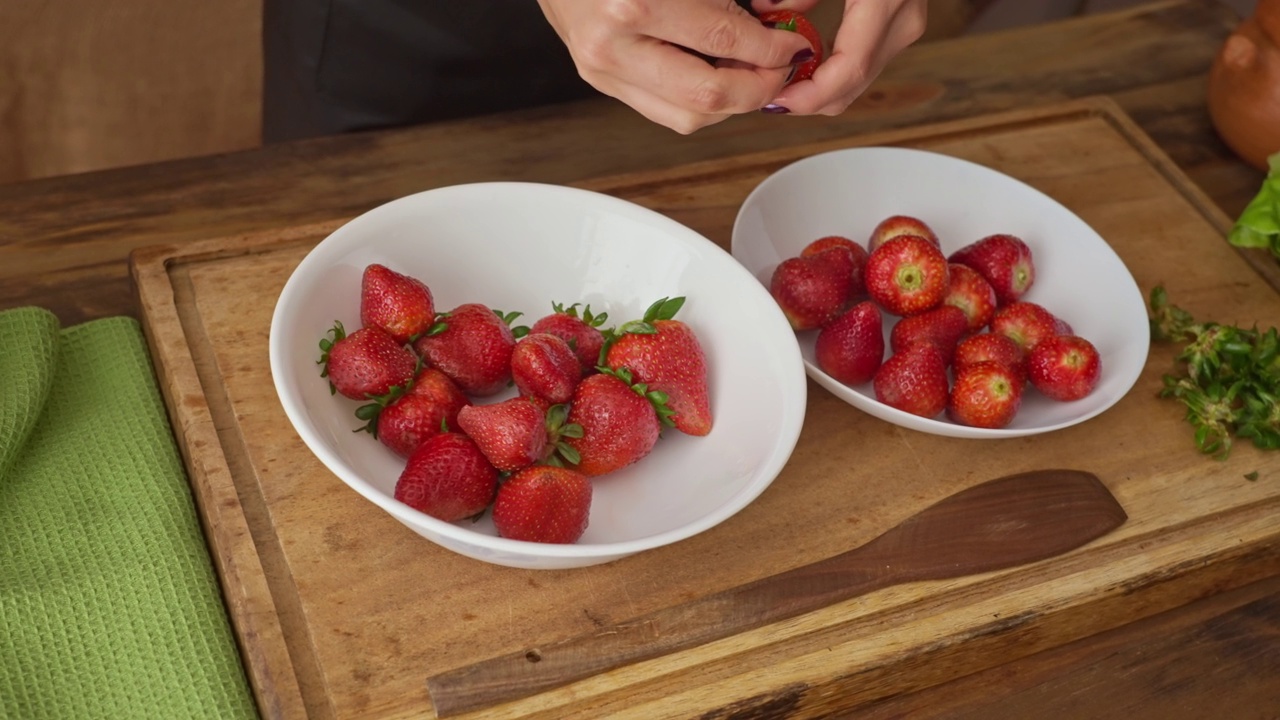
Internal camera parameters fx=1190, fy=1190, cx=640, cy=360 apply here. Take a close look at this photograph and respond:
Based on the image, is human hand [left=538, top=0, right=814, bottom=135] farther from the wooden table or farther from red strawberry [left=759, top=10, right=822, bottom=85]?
the wooden table

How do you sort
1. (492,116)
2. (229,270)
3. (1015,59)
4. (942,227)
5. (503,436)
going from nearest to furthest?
(503,436)
(229,270)
(942,227)
(492,116)
(1015,59)

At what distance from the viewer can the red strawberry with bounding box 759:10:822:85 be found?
3.44 feet

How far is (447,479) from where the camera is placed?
35.9 inches

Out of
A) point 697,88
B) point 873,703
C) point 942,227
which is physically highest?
point 697,88

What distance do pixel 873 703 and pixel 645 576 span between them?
229mm

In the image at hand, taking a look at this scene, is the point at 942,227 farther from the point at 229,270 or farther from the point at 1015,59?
the point at 229,270

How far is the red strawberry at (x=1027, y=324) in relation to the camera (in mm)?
1173

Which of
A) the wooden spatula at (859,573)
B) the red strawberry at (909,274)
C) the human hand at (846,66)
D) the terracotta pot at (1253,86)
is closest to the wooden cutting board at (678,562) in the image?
the wooden spatula at (859,573)

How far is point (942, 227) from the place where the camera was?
1.34m

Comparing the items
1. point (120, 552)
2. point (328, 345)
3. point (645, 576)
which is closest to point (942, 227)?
point (645, 576)

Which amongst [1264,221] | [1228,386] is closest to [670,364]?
[1228,386]

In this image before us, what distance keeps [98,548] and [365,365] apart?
264mm

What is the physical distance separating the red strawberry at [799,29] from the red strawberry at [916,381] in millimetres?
270

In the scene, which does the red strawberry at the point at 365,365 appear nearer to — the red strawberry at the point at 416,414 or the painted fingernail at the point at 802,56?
the red strawberry at the point at 416,414
